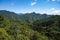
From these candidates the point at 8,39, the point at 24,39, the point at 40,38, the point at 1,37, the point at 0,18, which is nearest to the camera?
the point at 1,37

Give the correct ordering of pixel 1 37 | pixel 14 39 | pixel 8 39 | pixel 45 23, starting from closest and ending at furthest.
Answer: pixel 1 37 < pixel 8 39 < pixel 14 39 < pixel 45 23

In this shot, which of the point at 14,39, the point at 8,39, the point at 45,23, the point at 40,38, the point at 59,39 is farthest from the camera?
the point at 45,23

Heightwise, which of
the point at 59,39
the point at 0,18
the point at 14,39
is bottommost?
the point at 59,39

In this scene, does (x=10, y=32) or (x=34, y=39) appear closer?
(x=10, y=32)

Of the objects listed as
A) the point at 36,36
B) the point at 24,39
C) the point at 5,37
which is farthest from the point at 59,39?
the point at 5,37

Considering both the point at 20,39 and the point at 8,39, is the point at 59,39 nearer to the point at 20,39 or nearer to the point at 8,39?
the point at 20,39

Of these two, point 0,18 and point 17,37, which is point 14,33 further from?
point 0,18

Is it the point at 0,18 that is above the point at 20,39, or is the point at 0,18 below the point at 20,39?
above

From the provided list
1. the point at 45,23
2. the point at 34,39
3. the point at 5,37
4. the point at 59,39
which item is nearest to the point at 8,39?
the point at 5,37

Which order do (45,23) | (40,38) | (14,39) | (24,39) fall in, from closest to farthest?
(14,39) < (24,39) < (40,38) < (45,23)
